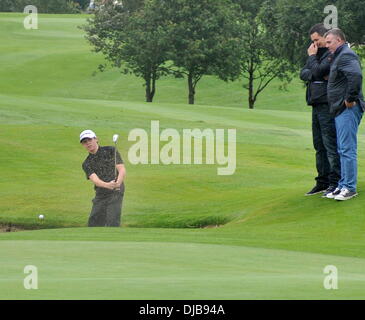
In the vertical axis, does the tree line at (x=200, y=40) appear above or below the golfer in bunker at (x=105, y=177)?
below

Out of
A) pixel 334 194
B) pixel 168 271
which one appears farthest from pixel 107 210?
pixel 168 271

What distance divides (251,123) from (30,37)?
6395cm

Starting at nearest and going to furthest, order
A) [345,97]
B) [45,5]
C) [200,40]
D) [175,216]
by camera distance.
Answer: [345,97]
[175,216]
[200,40]
[45,5]

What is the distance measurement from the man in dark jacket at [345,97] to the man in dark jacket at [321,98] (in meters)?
0.32

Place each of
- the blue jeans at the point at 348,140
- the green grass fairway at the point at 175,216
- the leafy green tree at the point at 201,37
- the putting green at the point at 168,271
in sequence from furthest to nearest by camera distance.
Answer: the leafy green tree at the point at 201,37
the blue jeans at the point at 348,140
the green grass fairway at the point at 175,216
the putting green at the point at 168,271

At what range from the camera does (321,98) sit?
1479 centimetres

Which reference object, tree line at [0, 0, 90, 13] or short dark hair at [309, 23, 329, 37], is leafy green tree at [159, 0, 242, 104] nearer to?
short dark hair at [309, 23, 329, 37]

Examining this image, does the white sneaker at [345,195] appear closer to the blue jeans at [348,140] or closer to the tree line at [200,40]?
the blue jeans at [348,140]

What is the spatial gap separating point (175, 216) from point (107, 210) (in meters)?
2.98

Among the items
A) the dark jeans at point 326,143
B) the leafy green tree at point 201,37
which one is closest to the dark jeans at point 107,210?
the dark jeans at point 326,143

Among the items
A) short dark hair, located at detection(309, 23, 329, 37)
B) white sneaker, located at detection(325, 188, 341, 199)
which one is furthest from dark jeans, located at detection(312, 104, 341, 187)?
short dark hair, located at detection(309, 23, 329, 37)

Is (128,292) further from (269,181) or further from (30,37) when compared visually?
(30,37)

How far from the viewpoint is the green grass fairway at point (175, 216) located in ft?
25.2

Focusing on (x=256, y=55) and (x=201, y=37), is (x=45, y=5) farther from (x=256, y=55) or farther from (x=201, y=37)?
(x=201, y=37)
